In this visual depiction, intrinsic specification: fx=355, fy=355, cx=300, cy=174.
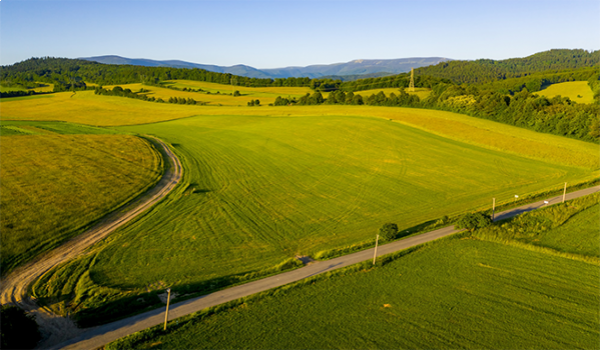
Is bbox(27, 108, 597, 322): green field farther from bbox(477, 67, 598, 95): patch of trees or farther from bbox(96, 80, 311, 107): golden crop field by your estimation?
bbox(477, 67, 598, 95): patch of trees

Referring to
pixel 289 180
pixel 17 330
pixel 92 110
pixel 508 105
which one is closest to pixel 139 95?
pixel 92 110

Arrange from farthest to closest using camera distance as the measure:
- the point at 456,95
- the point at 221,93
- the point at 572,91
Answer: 1. the point at 221,93
2. the point at 572,91
3. the point at 456,95

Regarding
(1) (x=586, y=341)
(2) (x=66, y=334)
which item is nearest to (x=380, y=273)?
(1) (x=586, y=341)

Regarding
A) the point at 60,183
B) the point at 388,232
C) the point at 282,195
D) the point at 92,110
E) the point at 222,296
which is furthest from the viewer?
the point at 92,110

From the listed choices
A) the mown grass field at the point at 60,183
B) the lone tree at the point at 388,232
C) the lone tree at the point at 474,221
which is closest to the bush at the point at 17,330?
the mown grass field at the point at 60,183

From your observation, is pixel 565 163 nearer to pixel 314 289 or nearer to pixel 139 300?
pixel 314 289

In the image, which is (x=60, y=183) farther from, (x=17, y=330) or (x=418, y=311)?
(x=418, y=311)

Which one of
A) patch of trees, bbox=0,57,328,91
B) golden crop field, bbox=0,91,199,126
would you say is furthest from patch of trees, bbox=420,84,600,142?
golden crop field, bbox=0,91,199,126
